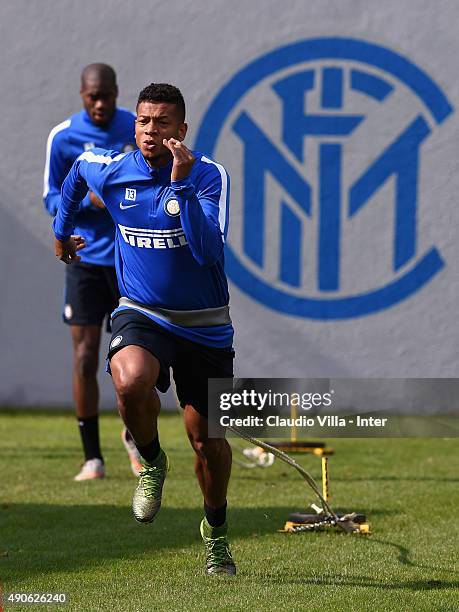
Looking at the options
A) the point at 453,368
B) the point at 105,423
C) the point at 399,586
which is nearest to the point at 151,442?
the point at 399,586

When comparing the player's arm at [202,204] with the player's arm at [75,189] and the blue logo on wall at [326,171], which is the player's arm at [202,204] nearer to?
the player's arm at [75,189]

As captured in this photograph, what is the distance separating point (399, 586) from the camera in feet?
18.6

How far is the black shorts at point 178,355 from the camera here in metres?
5.74

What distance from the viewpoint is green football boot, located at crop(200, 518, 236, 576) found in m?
5.88

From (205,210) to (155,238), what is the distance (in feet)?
0.93

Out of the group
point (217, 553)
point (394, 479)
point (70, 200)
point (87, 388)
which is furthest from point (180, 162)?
point (394, 479)

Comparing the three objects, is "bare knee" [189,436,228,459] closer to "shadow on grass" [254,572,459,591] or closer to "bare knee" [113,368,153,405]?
"bare knee" [113,368,153,405]

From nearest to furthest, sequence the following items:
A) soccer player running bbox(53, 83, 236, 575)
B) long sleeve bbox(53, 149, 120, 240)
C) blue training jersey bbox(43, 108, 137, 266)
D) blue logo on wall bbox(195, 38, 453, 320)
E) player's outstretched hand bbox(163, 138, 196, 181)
A: player's outstretched hand bbox(163, 138, 196, 181) → soccer player running bbox(53, 83, 236, 575) → long sleeve bbox(53, 149, 120, 240) → blue training jersey bbox(43, 108, 137, 266) → blue logo on wall bbox(195, 38, 453, 320)

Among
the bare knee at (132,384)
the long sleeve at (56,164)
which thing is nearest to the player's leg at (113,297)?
the long sleeve at (56,164)

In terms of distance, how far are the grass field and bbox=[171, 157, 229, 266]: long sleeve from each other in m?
1.39

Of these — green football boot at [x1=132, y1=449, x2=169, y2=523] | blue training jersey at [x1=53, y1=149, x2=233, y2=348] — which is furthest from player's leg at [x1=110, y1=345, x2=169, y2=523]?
blue training jersey at [x1=53, y1=149, x2=233, y2=348]

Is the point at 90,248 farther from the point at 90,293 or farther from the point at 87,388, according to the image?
the point at 87,388

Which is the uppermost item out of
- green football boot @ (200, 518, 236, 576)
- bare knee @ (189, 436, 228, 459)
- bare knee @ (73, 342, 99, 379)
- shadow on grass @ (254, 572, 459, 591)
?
bare knee @ (189, 436, 228, 459)

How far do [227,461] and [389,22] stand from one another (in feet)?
27.0
